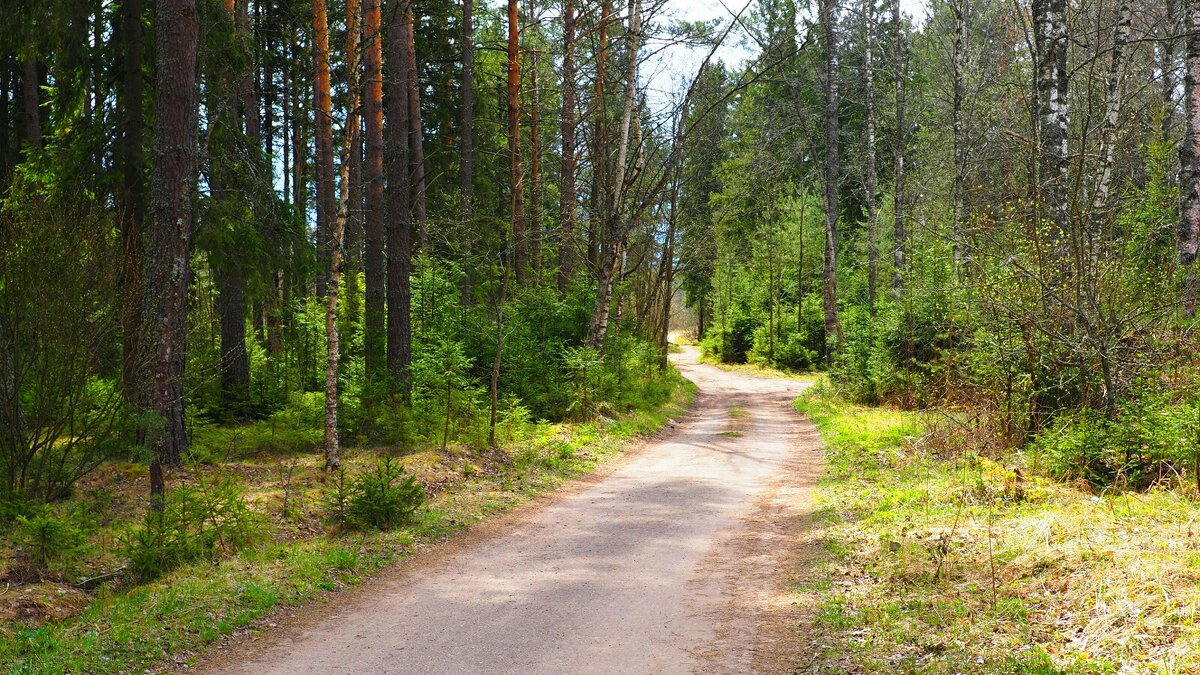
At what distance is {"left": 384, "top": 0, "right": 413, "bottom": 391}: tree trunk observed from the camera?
13375 mm

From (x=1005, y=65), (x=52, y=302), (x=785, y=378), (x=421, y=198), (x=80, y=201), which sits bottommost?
(x=785, y=378)

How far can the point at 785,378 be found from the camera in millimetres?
34469

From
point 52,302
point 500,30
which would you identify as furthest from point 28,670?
point 500,30

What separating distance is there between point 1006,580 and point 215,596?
6219 millimetres

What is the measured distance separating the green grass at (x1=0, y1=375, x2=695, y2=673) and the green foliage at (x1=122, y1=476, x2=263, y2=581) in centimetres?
21

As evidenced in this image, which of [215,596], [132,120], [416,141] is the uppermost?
[416,141]

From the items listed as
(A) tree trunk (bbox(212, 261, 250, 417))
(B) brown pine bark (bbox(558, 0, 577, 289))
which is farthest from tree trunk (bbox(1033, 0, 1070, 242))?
(A) tree trunk (bbox(212, 261, 250, 417))

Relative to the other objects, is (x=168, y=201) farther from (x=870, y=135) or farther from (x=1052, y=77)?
(x=870, y=135)

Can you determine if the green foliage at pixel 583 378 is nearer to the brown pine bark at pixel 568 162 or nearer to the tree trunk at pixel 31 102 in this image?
the brown pine bark at pixel 568 162

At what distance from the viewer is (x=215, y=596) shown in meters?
6.24

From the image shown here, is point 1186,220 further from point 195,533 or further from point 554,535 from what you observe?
point 195,533

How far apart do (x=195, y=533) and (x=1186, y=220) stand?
14.3 meters

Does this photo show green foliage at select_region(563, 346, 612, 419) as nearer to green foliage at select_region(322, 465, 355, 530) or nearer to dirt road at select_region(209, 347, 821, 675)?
dirt road at select_region(209, 347, 821, 675)

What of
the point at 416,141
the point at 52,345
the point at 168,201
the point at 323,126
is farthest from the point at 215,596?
the point at 416,141
